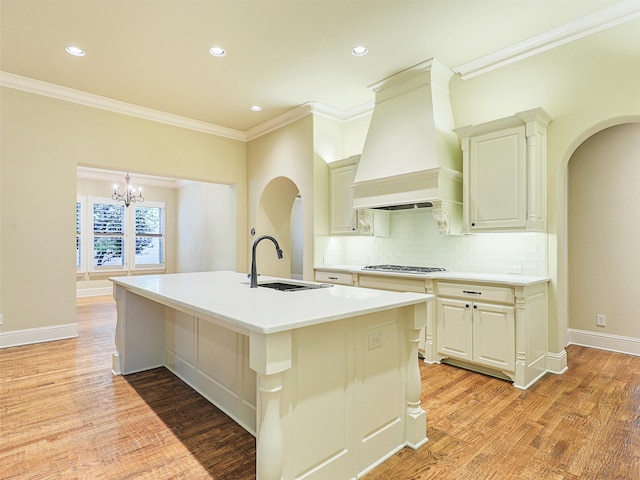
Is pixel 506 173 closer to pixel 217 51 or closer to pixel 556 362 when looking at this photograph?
pixel 556 362

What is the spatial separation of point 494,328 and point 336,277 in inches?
77.6

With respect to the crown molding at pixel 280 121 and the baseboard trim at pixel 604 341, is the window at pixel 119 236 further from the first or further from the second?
the baseboard trim at pixel 604 341

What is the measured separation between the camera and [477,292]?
320 centimetres

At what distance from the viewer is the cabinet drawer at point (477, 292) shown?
3031mm

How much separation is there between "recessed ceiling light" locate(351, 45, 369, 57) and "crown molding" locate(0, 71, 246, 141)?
300 centimetres

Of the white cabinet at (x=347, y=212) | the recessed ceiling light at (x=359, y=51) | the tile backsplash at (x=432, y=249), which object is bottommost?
the tile backsplash at (x=432, y=249)

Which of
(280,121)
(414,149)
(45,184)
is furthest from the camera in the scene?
(280,121)

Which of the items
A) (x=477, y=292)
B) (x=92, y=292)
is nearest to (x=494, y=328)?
(x=477, y=292)

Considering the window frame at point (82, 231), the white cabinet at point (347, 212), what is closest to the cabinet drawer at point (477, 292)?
the white cabinet at point (347, 212)

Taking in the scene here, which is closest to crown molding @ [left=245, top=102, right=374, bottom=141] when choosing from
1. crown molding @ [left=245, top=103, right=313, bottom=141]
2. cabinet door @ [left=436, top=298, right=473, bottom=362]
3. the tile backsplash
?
crown molding @ [left=245, top=103, right=313, bottom=141]

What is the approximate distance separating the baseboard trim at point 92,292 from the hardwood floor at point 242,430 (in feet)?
17.0

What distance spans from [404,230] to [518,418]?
256 cm

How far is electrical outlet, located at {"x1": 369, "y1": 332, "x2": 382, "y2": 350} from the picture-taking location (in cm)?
191

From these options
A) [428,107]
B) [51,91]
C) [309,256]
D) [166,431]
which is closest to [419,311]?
[166,431]
